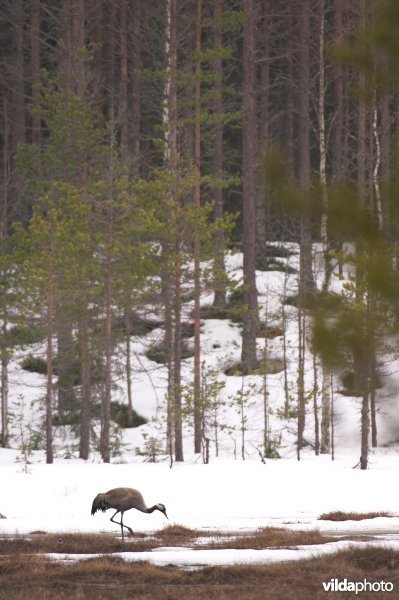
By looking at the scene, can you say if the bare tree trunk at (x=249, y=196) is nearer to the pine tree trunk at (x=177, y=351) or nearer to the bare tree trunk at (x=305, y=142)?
the bare tree trunk at (x=305, y=142)

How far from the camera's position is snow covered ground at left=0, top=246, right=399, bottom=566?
53.0 feet

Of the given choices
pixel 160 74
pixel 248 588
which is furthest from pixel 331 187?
pixel 160 74

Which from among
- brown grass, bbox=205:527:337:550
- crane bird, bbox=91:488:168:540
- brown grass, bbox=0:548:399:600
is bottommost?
brown grass, bbox=0:548:399:600

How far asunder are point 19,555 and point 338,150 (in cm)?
2873

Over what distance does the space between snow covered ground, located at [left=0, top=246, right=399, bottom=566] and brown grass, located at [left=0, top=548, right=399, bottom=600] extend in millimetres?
866

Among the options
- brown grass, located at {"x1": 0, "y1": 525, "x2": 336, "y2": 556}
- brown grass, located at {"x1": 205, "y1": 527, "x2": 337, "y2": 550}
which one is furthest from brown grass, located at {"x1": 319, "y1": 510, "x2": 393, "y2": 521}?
brown grass, located at {"x1": 205, "y1": 527, "x2": 337, "y2": 550}

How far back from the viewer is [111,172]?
90.4 ft

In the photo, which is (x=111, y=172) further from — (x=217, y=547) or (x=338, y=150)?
(x=217, y=547)

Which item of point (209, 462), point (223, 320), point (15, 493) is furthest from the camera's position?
point (223, 320)

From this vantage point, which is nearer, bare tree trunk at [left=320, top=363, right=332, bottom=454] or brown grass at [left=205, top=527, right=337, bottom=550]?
brown grass at [left=205, top=527, right=337, bottom=550]

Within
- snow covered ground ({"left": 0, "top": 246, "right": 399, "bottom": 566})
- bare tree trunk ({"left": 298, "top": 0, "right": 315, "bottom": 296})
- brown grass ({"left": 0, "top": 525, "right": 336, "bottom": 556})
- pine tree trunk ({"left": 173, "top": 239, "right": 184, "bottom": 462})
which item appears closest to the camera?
brown grass ({"left": 0, "top": 525, "right": 336, "bottom": 556})

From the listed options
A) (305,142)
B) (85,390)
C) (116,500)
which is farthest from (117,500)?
(305,142)

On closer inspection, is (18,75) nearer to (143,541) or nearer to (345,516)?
(345,516)

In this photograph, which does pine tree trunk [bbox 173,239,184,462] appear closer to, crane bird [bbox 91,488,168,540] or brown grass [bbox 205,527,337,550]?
crane bird [bbox 91,488,168,540]
